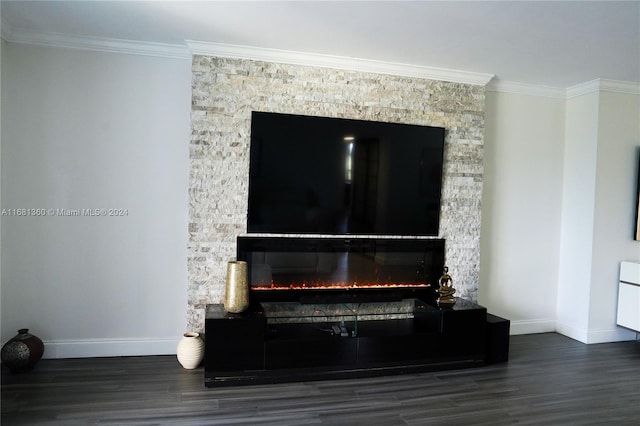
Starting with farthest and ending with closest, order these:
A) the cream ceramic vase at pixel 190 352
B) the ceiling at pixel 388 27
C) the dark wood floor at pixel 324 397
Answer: the cream ceramic vase at pixel 190 352 → the ceiling at pixel 388 27 → the dark wood floor at pixel 324 397

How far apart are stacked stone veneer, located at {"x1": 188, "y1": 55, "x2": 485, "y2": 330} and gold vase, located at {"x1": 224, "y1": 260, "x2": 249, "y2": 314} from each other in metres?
0.32

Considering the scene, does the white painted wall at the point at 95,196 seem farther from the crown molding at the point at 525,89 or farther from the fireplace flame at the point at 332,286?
the crown molding at the point at 525,89

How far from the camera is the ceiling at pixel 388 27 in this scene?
2.71 meters

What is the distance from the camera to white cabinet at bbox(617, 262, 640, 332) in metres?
4.14

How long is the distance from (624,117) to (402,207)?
262cm

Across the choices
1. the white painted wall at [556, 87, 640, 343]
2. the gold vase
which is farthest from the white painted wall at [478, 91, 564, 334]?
the gold vase

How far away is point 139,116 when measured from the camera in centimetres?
353

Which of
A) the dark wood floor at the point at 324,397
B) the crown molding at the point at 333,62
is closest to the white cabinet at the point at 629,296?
the dark wood floor at the point at 324,397

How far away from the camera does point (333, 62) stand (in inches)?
143

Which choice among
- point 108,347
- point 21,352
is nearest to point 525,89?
point 108,347

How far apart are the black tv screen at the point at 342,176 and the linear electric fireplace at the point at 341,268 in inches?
4.6

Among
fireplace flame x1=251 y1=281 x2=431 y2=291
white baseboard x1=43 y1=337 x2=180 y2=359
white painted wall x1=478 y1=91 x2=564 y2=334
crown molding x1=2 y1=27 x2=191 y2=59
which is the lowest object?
white baseboard x1=43 y1=337 x2=180 y2=359

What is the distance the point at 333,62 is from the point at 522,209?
2.53m

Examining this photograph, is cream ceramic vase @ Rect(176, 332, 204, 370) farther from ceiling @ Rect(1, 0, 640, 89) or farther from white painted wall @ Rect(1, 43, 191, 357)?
ceiling @ Rect(1, 0, 640, 89)
